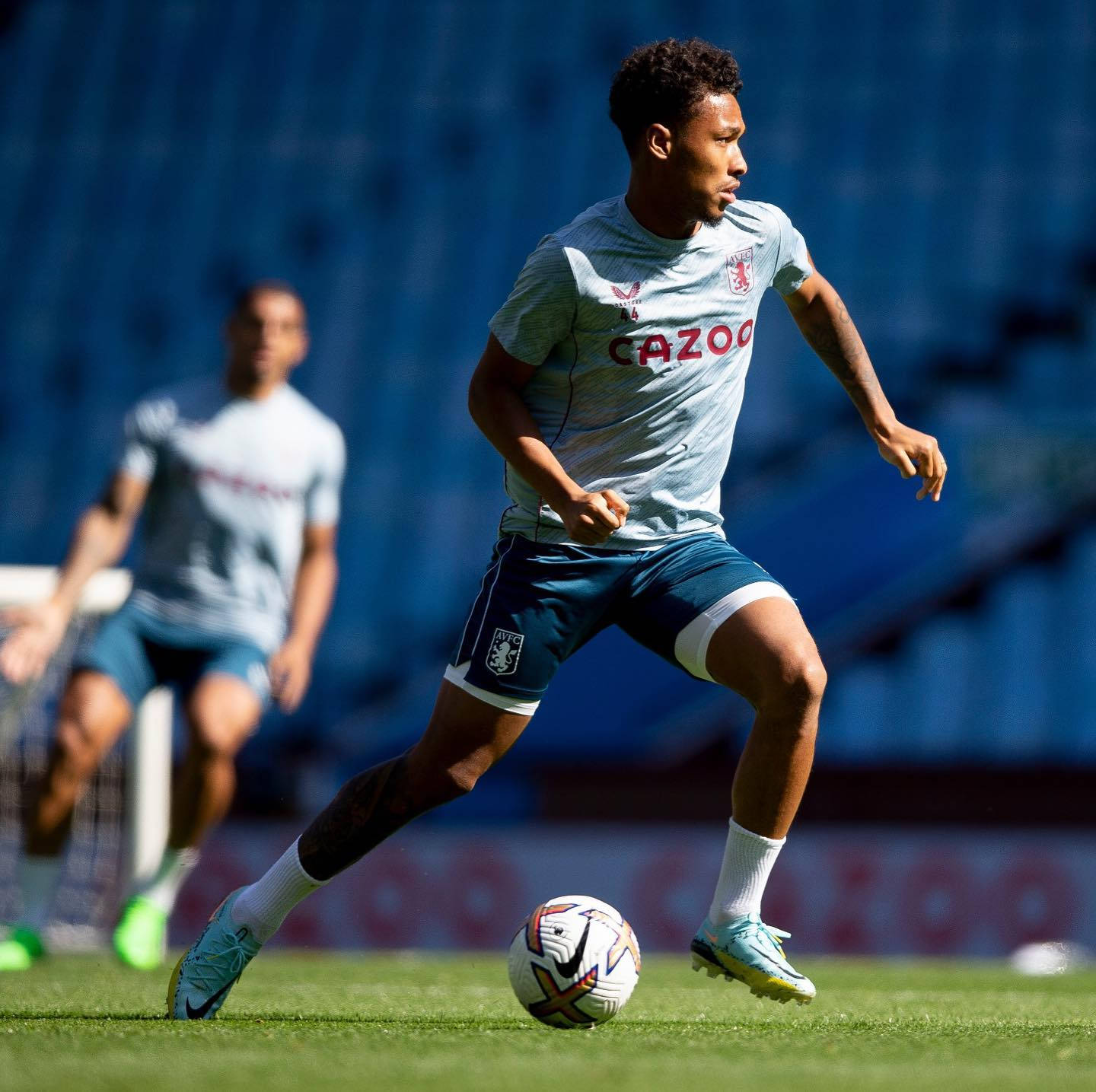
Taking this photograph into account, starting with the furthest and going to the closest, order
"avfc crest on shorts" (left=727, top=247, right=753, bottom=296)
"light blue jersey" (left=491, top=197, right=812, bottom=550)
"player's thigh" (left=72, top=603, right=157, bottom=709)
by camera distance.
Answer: "player's thigh" (left=72, top=603, right=157, bottom=709) < "avfc crest on shorts" (left=727, top=247, right=753, bottom=296) < "light blue jersey" (left=491, top=197, right=812, bottom=550)

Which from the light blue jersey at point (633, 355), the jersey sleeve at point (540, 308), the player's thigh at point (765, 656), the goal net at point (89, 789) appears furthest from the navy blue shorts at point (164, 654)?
the player's thigh at point (765, 656)

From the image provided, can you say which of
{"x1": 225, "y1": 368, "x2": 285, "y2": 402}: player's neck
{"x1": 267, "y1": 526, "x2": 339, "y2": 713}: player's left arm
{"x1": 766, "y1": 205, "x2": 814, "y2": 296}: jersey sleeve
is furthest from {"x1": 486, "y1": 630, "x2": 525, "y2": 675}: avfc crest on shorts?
{"x1": 225, "y1": 368, "x2": 285, "y2": 402}: player's neck

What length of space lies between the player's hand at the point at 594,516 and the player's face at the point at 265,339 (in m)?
2.43

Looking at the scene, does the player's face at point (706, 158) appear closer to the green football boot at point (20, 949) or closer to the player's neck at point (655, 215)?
the player's neck at point (655, 215)

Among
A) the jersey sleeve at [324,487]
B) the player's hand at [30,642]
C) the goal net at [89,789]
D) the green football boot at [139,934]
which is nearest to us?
the player's hand at [30,642]

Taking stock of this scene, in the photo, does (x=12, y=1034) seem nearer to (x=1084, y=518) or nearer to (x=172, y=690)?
(x=172, y=690)

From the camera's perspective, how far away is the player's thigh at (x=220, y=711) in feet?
18.0

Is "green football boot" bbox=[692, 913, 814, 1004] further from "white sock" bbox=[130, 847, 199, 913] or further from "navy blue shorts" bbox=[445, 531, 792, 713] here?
"white sock" bbox=[130, 847, 199, 913]

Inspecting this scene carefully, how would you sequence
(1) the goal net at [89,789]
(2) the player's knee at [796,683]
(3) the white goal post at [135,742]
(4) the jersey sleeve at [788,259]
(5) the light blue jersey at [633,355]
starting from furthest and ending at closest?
(1) the goal net at [89,789]
(3) the white goal post at [135,742]
(4) the jersey sleeve at [788,259]
(5) the light blue jersey at [633,355]
(2) the player's knee at [796,683]

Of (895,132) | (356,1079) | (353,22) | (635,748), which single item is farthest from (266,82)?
(356,1079)

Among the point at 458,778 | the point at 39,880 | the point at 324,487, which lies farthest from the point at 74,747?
the point at 458,778

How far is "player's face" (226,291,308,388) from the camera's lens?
575 cm

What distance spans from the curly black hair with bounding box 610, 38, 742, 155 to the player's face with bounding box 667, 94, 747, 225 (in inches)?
1.0

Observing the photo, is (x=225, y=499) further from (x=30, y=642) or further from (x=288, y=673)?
(x=30, y=642)
